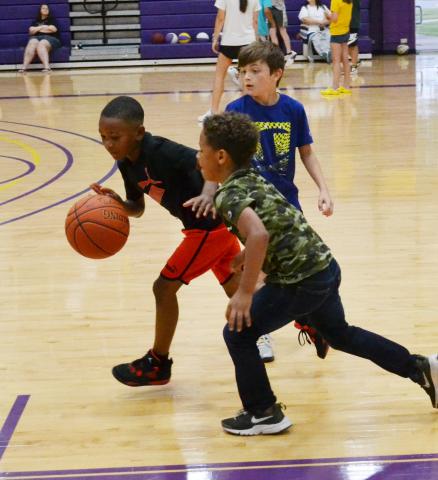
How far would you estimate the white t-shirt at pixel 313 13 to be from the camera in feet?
60.3

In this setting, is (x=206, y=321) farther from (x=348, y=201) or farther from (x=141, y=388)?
(x=348, y=201)

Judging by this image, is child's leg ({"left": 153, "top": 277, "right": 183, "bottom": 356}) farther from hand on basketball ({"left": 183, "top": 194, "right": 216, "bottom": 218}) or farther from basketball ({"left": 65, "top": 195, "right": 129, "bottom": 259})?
hand on basketball ({"left": 183, "top": 194, "right": 216, "bottom": 218})

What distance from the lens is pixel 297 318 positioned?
365 centimetres

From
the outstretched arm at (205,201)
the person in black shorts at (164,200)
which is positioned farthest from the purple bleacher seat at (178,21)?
the outstretched arm at (205,201)

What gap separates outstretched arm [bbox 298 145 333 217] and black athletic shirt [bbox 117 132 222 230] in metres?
0.51

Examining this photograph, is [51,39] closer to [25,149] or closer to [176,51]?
[176,51]

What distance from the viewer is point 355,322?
16.1ft

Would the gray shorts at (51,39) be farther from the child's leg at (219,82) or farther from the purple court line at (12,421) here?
the purple court line at (12,421)

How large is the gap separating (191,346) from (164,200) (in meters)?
0.94

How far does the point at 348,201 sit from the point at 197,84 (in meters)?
Result: 8.84

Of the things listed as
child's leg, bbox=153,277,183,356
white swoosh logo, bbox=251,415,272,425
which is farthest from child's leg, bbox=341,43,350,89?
white swoosh logo, bbox=251,415,272,425

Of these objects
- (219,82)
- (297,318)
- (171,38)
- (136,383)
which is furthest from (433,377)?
(171,38)

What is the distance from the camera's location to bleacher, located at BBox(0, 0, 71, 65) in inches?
768

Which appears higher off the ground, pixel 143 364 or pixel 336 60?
pixel 336 60
